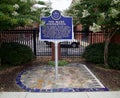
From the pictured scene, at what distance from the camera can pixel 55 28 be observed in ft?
31.7

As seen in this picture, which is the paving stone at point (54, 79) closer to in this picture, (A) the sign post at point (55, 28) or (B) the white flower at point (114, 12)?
(A) the sign post at point (55, 28)

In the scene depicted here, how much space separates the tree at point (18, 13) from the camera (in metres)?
8.86

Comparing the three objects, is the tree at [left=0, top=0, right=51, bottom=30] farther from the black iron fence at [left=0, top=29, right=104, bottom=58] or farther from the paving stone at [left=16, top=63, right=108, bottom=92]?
the black iron fence at [left=0, top=29, right=104, bottom=58]

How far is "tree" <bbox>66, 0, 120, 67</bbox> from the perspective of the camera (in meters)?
9.80

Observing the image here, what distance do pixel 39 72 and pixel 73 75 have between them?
4.82 ft

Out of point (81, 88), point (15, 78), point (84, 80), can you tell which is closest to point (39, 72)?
point (15, 78)

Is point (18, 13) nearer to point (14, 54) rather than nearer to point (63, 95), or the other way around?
point (14, 54)

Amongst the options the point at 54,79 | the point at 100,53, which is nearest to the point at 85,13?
the point at 100,53

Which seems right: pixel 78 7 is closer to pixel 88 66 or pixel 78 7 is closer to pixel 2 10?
pixel 88 66

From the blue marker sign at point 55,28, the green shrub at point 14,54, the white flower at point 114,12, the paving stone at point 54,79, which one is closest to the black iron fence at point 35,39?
the green shrub at point 14,54

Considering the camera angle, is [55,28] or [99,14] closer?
[55,28]

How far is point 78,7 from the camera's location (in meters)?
11.6

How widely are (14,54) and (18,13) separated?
8.30ft

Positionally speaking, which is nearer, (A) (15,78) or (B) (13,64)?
(A) (15,78)
